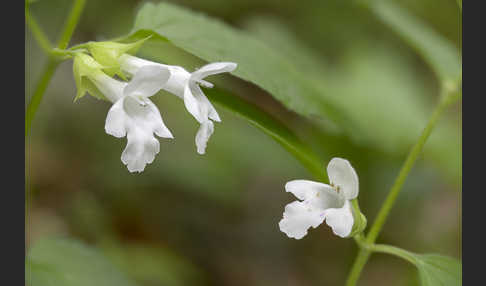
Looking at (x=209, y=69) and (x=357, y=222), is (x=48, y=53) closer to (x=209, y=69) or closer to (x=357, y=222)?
(x=209, y=69)

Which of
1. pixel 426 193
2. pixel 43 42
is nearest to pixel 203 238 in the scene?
pixel 426 193

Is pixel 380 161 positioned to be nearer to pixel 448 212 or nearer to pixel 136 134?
pixel 448 212

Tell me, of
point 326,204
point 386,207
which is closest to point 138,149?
point 326,204

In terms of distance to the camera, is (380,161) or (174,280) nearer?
(174,280)

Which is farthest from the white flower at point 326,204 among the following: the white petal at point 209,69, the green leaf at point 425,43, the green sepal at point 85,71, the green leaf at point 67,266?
the green leaf at point 425,43

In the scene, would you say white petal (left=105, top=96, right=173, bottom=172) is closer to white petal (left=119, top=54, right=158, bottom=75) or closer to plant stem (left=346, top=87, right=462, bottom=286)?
white petal (left=119, top=54, right=158, bottom=75)

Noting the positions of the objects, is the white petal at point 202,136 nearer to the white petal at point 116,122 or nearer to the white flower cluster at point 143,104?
the white flower cluster at point 143,104

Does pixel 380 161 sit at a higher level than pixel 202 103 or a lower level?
higher
